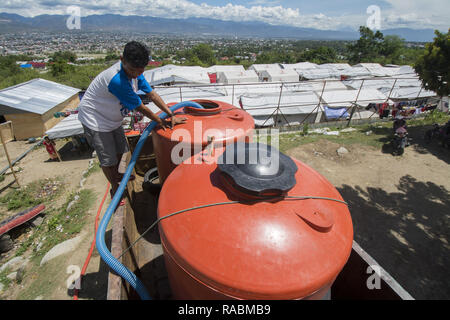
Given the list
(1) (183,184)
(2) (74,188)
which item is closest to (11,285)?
(2) (74,188)

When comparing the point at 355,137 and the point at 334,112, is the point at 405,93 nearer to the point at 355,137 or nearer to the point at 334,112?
the point at 334,112

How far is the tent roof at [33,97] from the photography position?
46.7 ft

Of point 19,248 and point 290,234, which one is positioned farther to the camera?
point 19,248

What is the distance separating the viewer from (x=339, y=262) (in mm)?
1966

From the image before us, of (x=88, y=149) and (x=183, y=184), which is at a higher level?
(x=183, y=184)

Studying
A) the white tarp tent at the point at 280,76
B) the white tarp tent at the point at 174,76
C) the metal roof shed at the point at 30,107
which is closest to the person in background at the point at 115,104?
the metal roof shed at the point at 30,107

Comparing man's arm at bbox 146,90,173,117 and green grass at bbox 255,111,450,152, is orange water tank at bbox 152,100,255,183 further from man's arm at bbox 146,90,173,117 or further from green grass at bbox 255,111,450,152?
green grass at bbox 255,111,450,152

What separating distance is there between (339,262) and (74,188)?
10070mm

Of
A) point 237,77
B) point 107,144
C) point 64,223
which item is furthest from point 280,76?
point 107,144

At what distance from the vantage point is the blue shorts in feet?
12.0

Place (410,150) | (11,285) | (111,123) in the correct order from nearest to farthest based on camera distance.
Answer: (111,123)
(11,285)
(410,150)

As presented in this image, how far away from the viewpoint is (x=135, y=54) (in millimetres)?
2721

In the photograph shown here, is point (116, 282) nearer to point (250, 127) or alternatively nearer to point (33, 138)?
point (250, 127)

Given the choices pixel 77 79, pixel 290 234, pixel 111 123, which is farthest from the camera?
pixel 77 79
